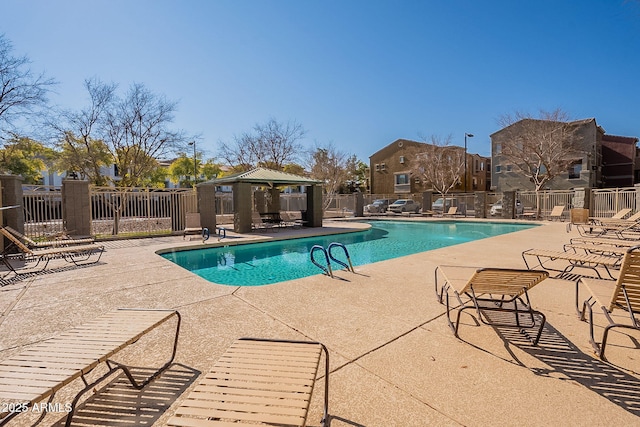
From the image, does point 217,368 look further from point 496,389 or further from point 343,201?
point 343,201

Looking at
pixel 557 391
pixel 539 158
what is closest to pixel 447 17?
pixel 557 391

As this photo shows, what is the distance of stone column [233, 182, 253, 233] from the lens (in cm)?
1425

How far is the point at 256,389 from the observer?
1576mm

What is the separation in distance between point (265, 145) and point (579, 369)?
29.0 meters

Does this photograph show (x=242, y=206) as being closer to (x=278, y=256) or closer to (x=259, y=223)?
(x=259, y=223)

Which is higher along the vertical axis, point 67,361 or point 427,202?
point 427,202

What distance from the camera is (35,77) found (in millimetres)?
13766

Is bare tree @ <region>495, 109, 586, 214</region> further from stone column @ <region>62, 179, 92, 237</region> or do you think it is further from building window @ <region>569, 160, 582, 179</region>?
stone column @ <region>62, 179, 92, 237</region>

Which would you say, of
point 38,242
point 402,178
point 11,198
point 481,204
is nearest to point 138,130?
point 11,198

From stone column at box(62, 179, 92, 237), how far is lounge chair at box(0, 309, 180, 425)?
10802 mm

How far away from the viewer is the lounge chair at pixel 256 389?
4.41 feet

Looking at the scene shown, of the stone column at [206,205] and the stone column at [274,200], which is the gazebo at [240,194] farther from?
the stone column at [274,200]

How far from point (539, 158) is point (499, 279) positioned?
97.1ft

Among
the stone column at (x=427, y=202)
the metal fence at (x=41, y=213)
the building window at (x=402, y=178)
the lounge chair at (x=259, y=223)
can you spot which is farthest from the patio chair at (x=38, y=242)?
the building window at (x=402, y=178)
